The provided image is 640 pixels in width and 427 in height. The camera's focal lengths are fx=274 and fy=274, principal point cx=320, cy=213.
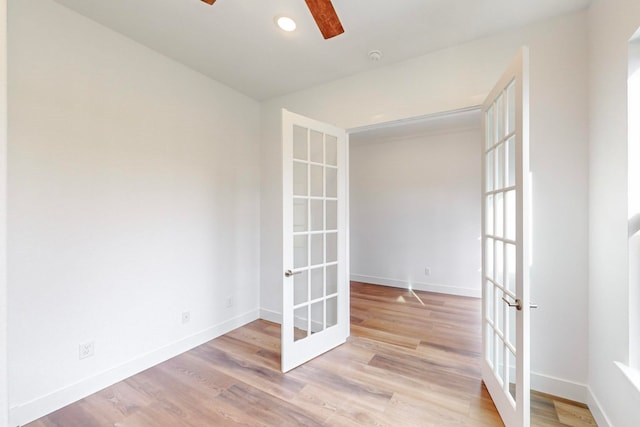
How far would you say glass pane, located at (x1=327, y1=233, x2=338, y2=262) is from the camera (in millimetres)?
2752

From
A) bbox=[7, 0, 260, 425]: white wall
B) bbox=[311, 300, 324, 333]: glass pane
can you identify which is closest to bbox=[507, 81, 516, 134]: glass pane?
bbox=[311, 300, 324, 333]: glass pane

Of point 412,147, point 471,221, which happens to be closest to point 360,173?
point 412,147

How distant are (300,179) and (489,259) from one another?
1639mm

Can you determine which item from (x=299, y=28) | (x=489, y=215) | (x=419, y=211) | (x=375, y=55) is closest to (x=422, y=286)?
(x=419, y=211)

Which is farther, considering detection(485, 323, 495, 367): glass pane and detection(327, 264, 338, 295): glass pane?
detection(327, 264, 338, 295): glass pane

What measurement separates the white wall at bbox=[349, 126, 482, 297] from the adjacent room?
66.7 inches

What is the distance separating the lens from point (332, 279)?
9.16ft

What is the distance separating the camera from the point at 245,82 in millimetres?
2949

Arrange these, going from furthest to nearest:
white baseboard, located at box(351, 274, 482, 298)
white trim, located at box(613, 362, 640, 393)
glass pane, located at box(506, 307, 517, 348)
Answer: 1. white baseboard, located at box(351, 274, 482, 298)
2. glass pane, located at box(506, 307, 517, 348)
3. white trim, located at box(613, 362, 640, 393)

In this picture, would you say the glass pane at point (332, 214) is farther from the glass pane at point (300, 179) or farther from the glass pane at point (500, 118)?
the glass pane at point (500, 118)

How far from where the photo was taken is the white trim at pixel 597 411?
160cm

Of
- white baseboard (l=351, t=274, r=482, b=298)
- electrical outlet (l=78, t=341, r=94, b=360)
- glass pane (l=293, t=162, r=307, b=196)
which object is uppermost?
glass pane (l=293, t=162, r=307, b=196)

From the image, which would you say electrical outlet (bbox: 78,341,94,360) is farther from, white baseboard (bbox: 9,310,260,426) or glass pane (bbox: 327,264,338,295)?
glass pane (bbox: 327,264,338,295)

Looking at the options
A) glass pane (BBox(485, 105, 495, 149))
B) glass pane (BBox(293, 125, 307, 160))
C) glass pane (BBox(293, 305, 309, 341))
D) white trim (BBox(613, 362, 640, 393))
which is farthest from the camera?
glass pane (BBox(293, 305, 309, 341))
